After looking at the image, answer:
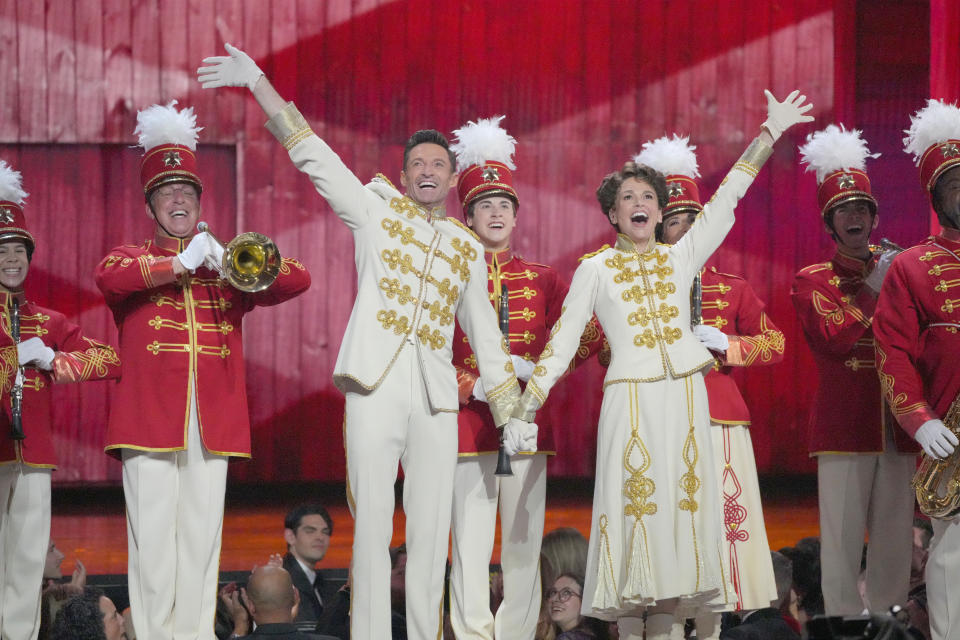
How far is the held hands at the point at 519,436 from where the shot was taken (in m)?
4.08

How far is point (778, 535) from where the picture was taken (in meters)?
7.32

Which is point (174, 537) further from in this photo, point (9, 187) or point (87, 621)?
point (9, 187)

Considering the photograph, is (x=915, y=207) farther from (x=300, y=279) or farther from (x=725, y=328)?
(x=300, y=279)

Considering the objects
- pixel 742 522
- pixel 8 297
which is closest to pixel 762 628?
pixel 742 522

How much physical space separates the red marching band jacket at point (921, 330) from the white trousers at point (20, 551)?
3.26 m

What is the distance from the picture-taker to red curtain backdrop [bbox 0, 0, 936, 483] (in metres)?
8.95

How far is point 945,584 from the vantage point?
3859 millimetres

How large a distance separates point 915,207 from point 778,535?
373cm

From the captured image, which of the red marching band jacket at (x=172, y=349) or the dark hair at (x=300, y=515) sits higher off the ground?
the red marching band jacket at (x=172, y=349)

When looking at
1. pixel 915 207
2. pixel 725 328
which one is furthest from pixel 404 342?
pixel 915 207

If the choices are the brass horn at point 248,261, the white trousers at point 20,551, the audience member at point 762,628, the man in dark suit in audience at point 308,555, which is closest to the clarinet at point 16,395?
the white trousers at point 20,551

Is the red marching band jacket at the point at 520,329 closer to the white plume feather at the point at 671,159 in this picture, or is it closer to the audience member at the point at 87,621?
the white plume feather at the point at 671,159

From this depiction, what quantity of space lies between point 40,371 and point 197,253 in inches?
40.7

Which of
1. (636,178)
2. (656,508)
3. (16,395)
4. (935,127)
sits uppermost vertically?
(935,127)
